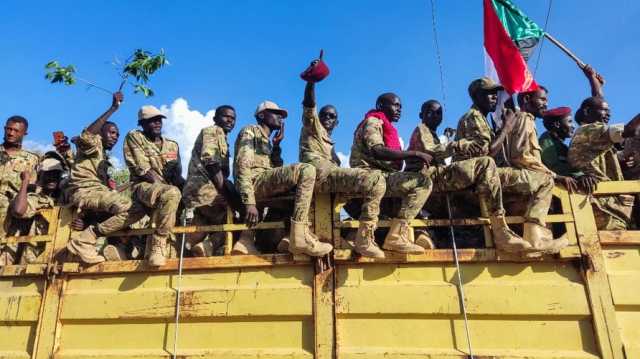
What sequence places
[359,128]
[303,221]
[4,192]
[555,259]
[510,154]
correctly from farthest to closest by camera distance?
[4,192] < [359,128] < [510,154] < [303,221] < [555,259]

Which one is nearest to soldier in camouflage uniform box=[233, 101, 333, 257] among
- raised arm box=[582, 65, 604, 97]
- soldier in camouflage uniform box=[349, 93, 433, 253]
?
soldier in camouflage uniform box=[349, 93, 433, 253]

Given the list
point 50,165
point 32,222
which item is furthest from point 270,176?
point 50,165

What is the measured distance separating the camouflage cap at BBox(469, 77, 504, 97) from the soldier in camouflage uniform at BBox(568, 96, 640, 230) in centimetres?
78

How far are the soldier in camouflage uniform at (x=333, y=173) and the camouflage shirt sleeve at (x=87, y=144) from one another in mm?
1949

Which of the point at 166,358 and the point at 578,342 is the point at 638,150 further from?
the point at 166,358

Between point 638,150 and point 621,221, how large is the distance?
949 mm

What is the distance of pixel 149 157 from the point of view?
387cm

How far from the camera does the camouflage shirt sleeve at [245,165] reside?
3133 millimetres

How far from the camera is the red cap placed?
3.18 meters

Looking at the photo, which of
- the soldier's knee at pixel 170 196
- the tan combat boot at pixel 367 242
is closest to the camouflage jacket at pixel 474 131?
the tan combat boot at pixel 367 242

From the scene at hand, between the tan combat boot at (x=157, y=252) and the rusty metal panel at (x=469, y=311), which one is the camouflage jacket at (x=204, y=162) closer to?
the tan combat boot at (x=157, y=252)

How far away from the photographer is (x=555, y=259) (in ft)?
8.82

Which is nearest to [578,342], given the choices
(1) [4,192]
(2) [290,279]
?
(2) [290,279]

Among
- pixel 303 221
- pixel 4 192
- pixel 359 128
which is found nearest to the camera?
pixel 303 221
